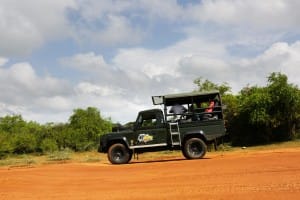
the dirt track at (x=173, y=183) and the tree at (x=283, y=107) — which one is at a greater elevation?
the tree at (x=283, y=107)

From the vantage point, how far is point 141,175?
14.9m

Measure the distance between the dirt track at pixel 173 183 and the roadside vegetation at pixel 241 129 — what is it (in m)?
15.5

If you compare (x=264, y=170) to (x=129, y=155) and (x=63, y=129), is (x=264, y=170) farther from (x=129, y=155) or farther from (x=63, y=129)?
(x=63, y=129)

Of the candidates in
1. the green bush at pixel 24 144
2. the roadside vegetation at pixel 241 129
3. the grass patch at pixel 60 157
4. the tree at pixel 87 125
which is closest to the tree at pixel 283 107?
the roadside vegetation at pixel 241 129

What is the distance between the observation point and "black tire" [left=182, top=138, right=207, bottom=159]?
2061 cm

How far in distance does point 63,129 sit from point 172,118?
3131 centimetres

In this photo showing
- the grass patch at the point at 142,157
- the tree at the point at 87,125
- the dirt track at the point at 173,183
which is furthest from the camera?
the tree at the point at 87,125

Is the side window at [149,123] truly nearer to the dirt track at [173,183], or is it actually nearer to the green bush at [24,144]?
the dirt track at [173,183]

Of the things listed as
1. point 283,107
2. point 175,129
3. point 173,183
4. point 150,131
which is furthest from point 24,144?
point 173,183

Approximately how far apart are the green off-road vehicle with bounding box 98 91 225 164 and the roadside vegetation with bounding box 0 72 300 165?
10090 mm

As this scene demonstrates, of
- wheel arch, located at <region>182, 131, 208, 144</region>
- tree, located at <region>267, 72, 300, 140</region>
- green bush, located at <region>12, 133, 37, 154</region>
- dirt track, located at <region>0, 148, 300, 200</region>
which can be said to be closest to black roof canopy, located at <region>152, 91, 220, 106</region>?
wheel arch, located at <region>182, 131, 208, 144</region>

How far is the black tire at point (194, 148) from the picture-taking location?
2061 cm

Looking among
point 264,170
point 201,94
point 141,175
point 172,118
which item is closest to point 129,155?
point 172,118

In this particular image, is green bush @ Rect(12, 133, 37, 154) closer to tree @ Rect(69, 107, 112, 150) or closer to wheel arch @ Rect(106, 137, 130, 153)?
tree @ Rect(69, 107, 112, 150)
